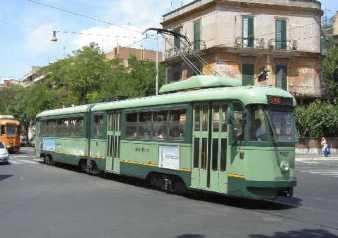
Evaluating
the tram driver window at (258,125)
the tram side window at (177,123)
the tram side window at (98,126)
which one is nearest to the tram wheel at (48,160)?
the tram side window at (98,126)

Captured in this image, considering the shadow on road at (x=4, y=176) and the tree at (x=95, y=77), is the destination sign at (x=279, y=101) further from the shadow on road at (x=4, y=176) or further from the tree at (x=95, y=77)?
the tree at (x=95, y=77)

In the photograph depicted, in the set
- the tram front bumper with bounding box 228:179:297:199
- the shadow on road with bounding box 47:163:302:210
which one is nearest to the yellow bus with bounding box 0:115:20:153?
the shadow on road with bounding box 47:163:302:210

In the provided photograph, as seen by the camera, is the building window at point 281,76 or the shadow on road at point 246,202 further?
the building window at point 281,76

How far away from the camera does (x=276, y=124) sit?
1538 cm

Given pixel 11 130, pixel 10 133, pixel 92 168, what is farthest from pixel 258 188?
pixel 11 130

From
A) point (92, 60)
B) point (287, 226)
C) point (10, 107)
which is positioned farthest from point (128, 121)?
point (10, 107)

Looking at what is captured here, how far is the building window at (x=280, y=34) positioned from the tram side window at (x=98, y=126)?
30.7 m

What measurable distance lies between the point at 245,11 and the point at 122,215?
39571 millimetres

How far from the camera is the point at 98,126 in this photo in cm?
2452

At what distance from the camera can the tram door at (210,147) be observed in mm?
15781

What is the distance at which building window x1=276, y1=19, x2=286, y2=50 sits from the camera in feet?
172

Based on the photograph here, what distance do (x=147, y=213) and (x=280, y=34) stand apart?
40675 mm

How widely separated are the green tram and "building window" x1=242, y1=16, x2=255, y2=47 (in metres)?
29.8

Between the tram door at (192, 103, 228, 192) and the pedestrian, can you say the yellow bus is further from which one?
the tram door at (192, 103, 228, 192)
